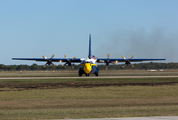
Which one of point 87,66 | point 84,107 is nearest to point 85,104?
point 84,107

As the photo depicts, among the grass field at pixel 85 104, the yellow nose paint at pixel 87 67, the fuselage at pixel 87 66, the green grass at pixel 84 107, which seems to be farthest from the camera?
the fuselage at pixel 87 66

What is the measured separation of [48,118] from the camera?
12906mm

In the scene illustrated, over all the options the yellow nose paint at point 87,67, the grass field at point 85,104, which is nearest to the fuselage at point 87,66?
the yellow nose paint at point 87,67

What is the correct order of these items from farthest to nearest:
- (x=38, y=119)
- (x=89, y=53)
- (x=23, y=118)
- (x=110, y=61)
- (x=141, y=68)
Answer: (x=141, y=68), (x=110, y=61), (x=89, y=53), (x=23, y=118), (x=38, y=119)

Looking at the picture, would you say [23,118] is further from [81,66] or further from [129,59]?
[129,59]

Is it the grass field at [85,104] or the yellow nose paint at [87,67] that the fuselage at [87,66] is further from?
the grass field at [85,104]

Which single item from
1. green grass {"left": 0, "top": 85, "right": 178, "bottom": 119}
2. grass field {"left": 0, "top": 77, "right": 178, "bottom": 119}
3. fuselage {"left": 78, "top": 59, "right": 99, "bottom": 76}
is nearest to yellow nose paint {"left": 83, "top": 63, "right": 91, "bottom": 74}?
fuselage {"left": 78, "top": 59, "right": 99, "bottom": 76}

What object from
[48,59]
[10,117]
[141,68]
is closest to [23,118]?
[10,117]

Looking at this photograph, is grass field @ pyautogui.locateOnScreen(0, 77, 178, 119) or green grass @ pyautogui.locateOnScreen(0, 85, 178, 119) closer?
green grass @ pyautogui.locateOnScreen(0, 85, 178, 119)

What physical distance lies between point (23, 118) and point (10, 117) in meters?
0.85

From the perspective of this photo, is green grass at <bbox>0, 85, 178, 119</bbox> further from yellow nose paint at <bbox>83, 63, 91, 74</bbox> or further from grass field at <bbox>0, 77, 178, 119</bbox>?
yellow nose paint at <bbox>83, 63, 91, 74</bbox>

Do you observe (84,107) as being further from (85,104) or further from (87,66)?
(87,66)

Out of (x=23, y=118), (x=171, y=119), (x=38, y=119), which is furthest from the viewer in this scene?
(x=23, y=118)

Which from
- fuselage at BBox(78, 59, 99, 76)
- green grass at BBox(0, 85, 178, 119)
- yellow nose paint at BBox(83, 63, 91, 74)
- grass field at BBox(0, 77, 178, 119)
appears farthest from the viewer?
fuselage at BBox(78, 59, 99, 76)
